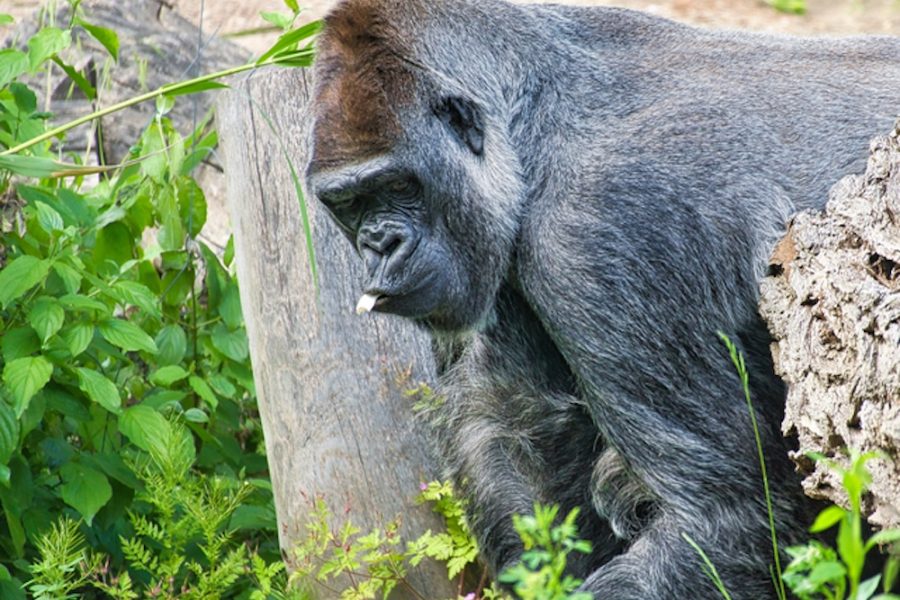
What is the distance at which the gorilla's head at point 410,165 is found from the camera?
3629 millimetres

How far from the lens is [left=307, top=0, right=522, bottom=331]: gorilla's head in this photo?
363 centimetres

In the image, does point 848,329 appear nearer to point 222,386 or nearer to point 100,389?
point 100,389

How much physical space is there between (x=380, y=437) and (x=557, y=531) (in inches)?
86.5

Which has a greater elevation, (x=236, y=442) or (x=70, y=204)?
(x=70, y=204)

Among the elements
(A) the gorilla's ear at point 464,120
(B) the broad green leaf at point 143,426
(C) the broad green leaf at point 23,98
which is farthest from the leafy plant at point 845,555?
(C) the broad green leaf at point 23,98

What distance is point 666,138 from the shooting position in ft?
12.2

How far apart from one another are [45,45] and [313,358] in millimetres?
1327

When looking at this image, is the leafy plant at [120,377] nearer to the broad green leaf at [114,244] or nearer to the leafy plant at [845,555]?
the broad green leaf at [114,244]

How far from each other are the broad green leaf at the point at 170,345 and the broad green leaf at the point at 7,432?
0.70m

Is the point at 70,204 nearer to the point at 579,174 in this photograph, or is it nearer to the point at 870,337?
the point at 579,174

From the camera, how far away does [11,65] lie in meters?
4.40

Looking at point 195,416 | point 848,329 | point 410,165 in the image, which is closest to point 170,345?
point 195,416

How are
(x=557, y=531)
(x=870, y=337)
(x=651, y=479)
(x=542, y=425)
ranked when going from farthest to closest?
(x=542, y=425) → (x=651, y=479) → (x=870, y=337) → (x=557, y=531)

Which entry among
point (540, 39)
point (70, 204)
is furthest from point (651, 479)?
point (70, 204)
